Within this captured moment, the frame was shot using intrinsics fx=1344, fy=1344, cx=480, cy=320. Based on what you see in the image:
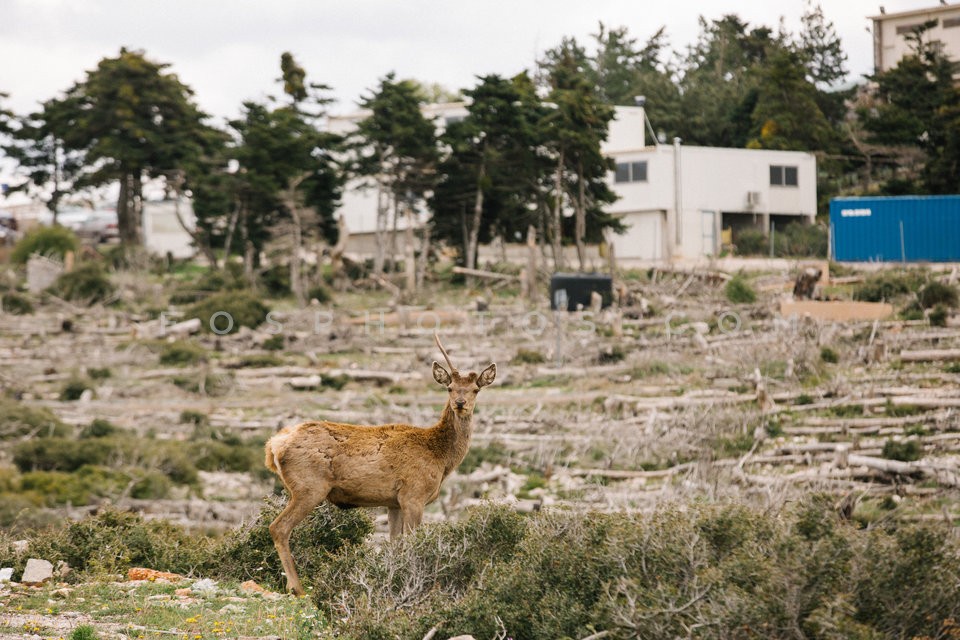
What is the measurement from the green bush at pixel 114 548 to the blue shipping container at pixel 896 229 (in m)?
34.5

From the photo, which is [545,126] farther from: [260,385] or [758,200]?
[260,385]

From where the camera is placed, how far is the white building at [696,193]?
55281mm

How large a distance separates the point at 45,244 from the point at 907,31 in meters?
43.3

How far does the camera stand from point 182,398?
33469 mm

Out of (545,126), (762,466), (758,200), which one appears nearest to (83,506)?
(762,466)

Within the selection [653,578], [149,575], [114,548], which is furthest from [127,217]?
[653,578]

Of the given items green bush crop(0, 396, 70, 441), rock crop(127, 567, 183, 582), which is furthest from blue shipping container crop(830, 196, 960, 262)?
rock crop(127, 567, 183, 582)

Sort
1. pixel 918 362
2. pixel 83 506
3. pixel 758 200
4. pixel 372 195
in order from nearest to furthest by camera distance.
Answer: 1. pixel 83 506
2. pixel 918 362
3. pixel 758 200
4. pixel 372 195

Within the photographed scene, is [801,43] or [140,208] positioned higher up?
[801,43]

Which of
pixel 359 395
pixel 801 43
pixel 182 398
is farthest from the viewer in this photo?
pixel 801 43

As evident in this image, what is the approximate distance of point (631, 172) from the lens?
5603 centimetres

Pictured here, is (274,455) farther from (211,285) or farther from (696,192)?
(696,192)

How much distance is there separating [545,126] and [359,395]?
72.3 feet

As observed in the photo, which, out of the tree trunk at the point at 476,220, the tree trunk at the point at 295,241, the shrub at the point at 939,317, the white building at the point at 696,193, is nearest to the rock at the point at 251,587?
the shrub at the point at 939,317
